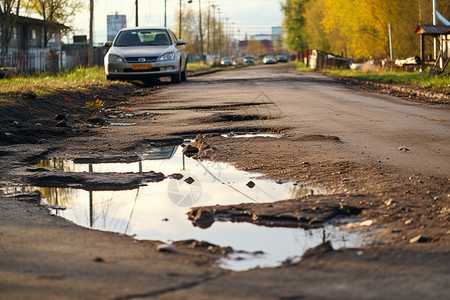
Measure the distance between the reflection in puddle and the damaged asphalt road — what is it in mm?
135

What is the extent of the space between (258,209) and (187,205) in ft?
1.84

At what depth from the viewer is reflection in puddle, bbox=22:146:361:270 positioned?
3471mm

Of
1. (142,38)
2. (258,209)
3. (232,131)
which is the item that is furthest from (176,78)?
(258,209)

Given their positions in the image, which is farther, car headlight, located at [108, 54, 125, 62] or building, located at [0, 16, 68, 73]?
building, located at [0, 16, 68, 73]

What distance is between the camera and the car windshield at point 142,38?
65.9ft

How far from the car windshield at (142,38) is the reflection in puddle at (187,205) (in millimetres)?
14180

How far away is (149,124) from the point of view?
947 centimetres

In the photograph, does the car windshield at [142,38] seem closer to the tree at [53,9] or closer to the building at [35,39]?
the building at [35,39]

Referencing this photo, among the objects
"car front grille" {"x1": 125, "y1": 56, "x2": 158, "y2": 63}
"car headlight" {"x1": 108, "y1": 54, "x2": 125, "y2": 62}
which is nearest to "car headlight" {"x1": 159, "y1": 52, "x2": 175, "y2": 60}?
"car front grille" {"x1": 125, "y1": 56, "x2": 158, "y2": 63}

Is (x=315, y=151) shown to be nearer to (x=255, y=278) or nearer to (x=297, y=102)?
(x=255, y=278)

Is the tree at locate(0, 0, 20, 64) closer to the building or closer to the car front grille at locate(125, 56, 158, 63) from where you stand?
the building

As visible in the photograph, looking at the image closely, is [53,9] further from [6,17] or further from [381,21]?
[381,21]

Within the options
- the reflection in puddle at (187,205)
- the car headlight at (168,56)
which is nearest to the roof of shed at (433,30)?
the car headlight at (168,56)

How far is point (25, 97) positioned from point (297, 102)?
532 centimetres
